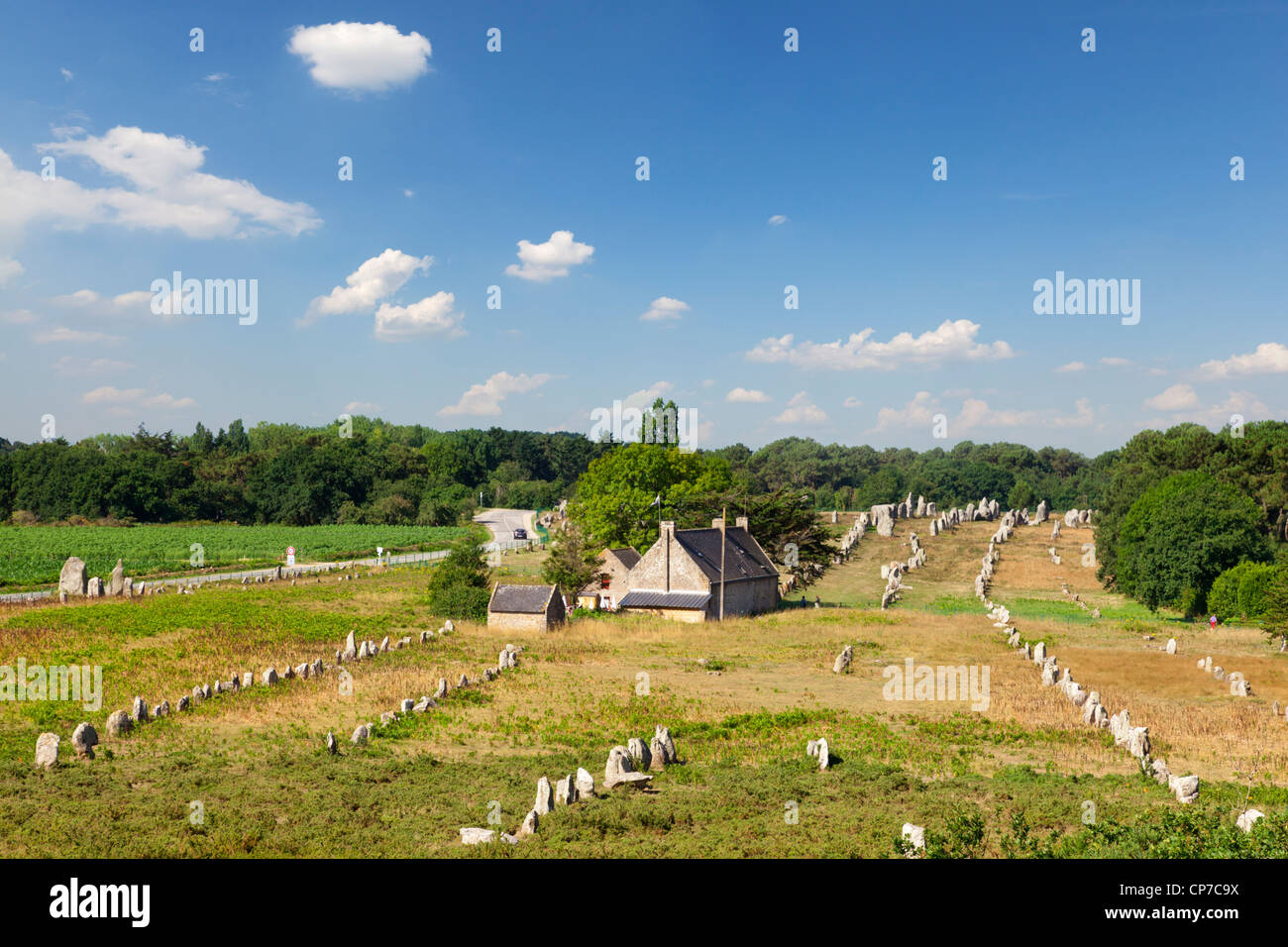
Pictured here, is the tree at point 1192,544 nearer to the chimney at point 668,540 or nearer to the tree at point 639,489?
the tree at point 639,489

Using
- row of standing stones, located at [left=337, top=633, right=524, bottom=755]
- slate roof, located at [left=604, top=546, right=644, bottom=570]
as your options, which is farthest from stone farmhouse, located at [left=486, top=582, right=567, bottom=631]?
slate roof, located at [left=604, top=546, right=644, bottom=570]

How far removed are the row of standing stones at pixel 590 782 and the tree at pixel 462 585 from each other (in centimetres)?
2912

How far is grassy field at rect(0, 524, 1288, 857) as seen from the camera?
16.2 meters

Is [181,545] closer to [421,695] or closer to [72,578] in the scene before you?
[72,578]

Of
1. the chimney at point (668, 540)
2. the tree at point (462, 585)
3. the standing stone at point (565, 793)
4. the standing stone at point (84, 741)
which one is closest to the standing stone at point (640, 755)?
the standing stone at point (565, 793)

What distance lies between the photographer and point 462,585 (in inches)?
2058

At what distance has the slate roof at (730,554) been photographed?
184 ft

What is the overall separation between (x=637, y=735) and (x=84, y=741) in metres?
14.5

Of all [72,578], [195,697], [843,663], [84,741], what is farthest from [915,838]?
[72,578]

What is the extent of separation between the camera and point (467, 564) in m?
54.3

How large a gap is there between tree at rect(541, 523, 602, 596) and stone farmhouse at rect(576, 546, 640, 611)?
0.41 m
